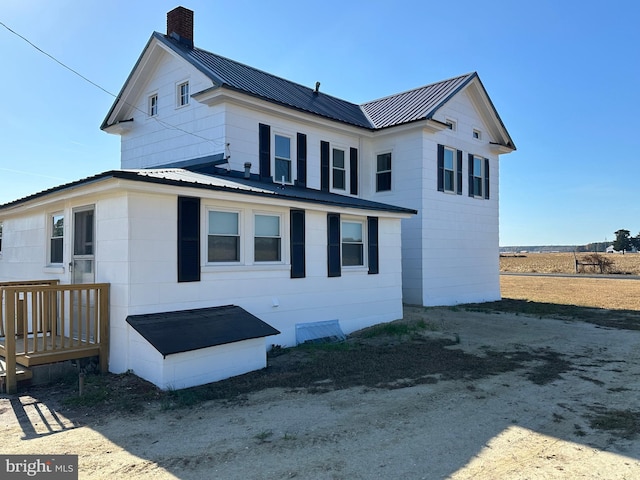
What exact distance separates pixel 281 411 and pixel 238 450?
125cm

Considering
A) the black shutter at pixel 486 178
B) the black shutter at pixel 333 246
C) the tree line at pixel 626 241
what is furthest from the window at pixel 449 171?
the tree line at pixel 626 241

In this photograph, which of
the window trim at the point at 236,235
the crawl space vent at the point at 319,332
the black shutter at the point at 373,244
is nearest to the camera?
the window trim at the point at 236,235

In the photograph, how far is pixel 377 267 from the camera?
1271 centimetres

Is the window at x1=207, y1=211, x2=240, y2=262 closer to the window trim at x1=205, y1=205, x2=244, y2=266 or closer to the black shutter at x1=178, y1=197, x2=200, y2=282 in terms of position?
the window trim at x1=205, y1=205, x2=244, y2=266

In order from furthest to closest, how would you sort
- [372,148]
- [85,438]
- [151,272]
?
1. [372,148]
2. [151,272]
3. [85,438]

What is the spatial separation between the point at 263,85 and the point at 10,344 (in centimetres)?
1065

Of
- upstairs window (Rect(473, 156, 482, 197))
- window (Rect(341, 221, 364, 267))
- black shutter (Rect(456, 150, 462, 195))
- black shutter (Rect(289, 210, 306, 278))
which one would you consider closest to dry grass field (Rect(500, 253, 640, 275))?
upstairs window (Rect(473, 156, 482, 197))

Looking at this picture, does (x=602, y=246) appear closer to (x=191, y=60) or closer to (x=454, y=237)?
(x=454, y=237)

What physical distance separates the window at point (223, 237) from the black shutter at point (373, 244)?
168 inches

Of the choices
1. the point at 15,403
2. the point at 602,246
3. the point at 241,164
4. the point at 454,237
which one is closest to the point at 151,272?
the point at 15,403

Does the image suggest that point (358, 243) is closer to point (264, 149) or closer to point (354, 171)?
point (264, 149)

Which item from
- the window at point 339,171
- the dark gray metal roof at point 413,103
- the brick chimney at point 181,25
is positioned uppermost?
the brick chimney at point 181,25

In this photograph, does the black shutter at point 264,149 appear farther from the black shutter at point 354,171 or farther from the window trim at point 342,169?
the black shutter at point 354,171

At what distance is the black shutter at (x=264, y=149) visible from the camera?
13.6 metres
